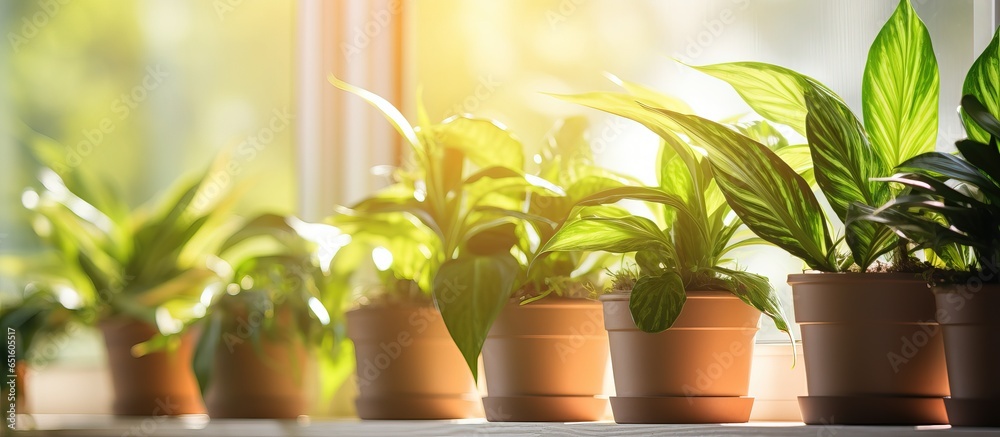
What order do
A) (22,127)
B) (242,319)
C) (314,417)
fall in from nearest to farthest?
(242,319) < (314,417) < (22,127)

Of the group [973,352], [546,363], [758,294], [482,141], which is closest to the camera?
[973,352]

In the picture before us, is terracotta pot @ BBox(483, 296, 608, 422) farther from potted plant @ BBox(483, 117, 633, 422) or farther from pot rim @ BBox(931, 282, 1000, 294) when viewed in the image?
pot rim @ BBox(931, 282, 1000, 294)

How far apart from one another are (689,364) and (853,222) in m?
0.19

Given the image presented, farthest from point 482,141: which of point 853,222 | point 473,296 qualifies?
point 853,222

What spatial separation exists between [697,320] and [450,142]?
375mm

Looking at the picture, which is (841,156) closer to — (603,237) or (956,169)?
(956,169)

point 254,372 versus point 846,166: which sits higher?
point 846,166

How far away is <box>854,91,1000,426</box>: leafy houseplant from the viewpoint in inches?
24.7

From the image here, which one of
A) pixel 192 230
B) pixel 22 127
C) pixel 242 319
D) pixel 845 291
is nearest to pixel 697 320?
pixel 845 291

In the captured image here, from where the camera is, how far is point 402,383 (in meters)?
1.00

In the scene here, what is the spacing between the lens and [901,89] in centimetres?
75

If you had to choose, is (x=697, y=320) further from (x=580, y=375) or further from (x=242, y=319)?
(x=242, y=319)

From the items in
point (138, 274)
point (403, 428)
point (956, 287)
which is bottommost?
point (403, 428)

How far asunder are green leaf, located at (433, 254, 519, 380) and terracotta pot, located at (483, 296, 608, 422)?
5 centimetres
